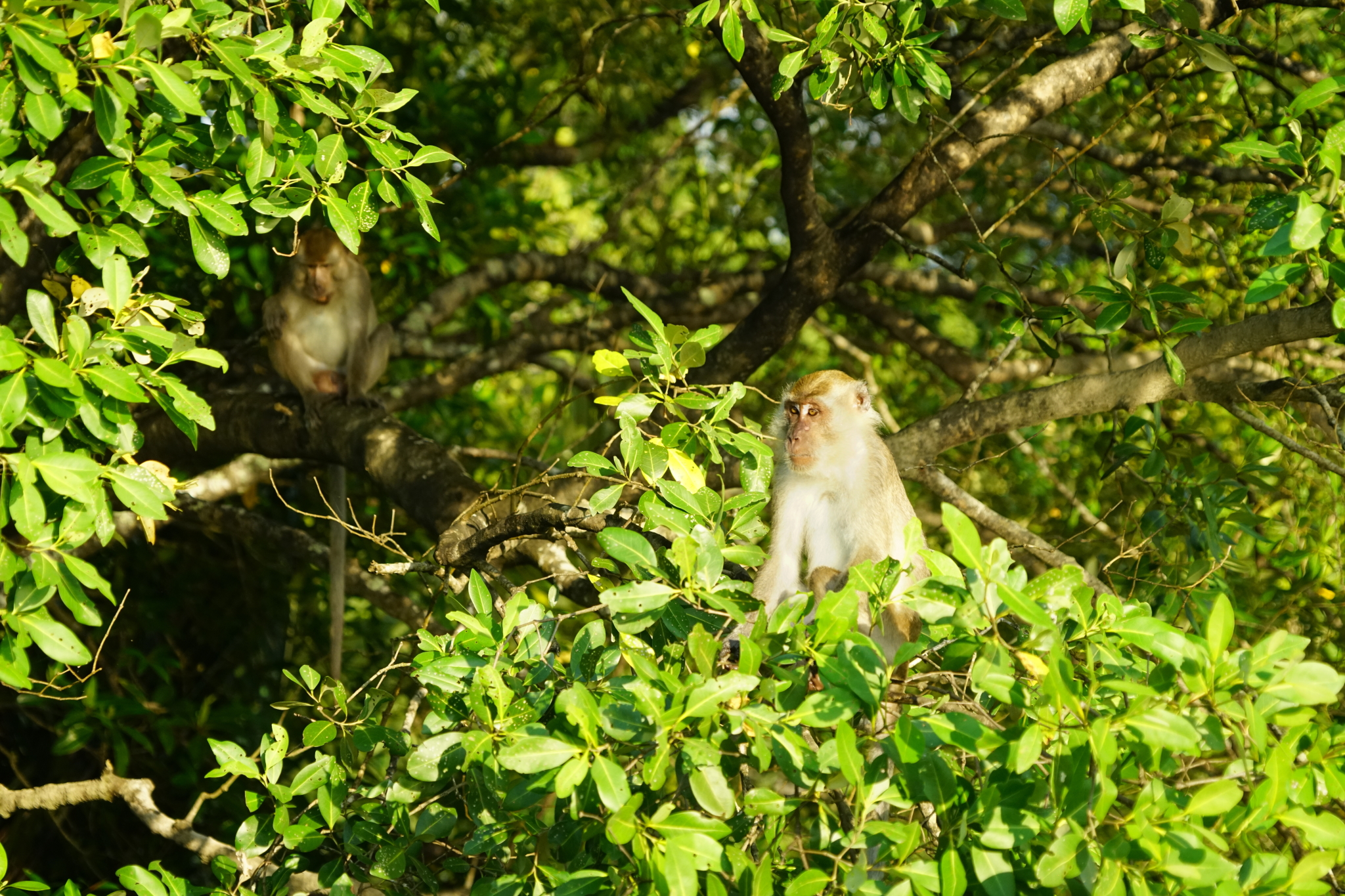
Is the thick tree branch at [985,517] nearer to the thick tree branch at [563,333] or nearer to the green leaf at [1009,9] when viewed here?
the thick tree branch at [563,333]

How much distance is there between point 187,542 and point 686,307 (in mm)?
3215

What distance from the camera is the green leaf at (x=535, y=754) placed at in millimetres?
1811

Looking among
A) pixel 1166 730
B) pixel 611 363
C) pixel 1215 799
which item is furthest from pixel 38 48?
pixel 1215 799

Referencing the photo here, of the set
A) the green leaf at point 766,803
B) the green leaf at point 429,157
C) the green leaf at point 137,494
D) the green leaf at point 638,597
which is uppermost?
the green leaf at point 429,157

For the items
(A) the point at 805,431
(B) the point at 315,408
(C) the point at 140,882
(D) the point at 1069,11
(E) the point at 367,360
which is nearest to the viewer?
Result: (C) the point at 140,882

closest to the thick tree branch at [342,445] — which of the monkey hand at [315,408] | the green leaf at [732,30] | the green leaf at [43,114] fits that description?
the monkey hand at [315,408]

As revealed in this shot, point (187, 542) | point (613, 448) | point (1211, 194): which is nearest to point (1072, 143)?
point (1211, 194)

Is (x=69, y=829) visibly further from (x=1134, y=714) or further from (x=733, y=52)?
(x=1134, y=714)

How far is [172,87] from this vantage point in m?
2.03

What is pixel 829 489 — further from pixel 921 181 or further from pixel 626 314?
pixel 626 314

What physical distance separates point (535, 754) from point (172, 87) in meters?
1.37

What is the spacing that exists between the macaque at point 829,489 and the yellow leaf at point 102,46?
106 inches

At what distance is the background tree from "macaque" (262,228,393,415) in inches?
8.1

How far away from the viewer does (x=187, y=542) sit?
6469mm
